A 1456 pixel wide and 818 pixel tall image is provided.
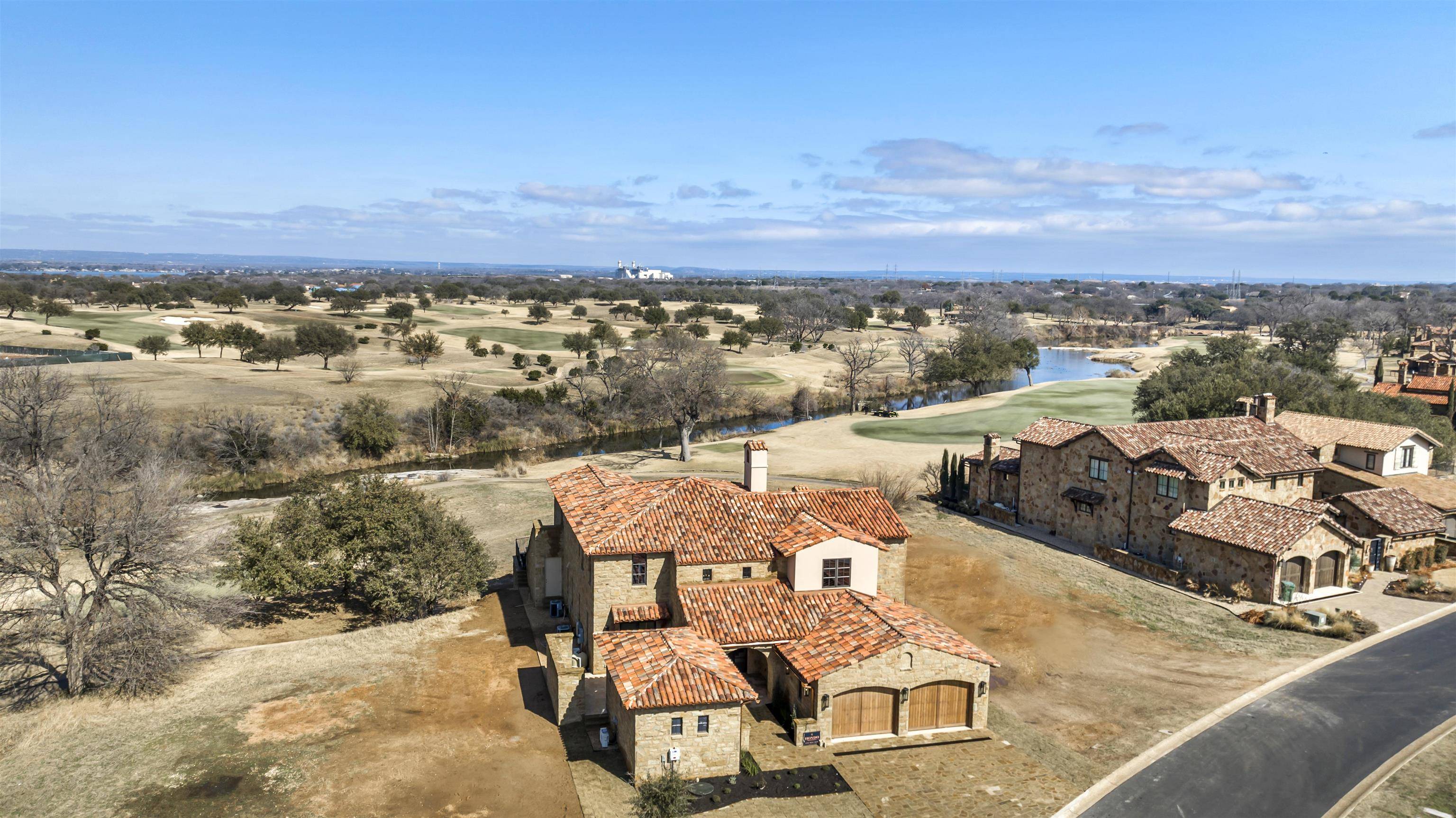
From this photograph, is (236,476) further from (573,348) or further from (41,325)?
(41,325)

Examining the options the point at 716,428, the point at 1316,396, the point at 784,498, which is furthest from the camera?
the point at 716,428

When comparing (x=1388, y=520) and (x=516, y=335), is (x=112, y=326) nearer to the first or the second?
(x=516, y=335)

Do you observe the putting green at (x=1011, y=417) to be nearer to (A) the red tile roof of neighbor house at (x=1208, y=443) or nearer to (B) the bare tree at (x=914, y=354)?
(B) the bare tree at (x=914, y=354)

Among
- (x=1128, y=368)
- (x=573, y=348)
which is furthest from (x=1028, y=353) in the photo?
(x=573, y=348)

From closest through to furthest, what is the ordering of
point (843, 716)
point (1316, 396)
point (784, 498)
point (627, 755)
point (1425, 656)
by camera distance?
point (627, 755) < point (843, 716) < point (1425, 656) < point (784, 498) < point (1316, 396)

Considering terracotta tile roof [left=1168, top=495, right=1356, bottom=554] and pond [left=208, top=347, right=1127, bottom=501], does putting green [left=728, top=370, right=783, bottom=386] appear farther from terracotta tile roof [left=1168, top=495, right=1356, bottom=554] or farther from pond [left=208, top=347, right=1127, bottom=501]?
terracotta tile roof [left=1168, top=495, right=1356, bottom=554]

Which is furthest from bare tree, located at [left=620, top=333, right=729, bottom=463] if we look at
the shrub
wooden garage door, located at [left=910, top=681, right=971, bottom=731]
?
the shrub
